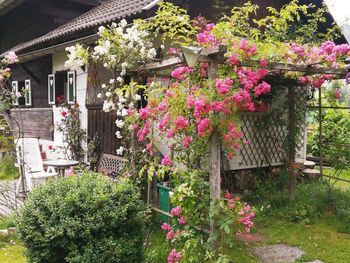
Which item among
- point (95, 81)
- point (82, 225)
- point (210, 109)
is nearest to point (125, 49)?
point (210, 109)

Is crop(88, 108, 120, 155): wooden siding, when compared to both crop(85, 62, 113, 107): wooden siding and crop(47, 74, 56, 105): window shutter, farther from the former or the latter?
crop(47, 74, 56, 105): window shutter

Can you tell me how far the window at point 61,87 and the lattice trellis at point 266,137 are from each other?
3905 millimetres

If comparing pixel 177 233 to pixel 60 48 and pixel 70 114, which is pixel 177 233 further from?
pixel 60 48

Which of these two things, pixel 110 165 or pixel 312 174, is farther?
pixel 312 174

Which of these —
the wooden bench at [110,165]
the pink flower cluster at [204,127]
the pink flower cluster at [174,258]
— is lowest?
the pink flower cluster at [174,258]

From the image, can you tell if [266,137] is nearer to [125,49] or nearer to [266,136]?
[266,136]

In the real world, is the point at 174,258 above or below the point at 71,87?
below

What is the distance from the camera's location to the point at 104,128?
21.5 feet

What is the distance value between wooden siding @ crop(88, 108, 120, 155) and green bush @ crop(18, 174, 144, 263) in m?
2.42

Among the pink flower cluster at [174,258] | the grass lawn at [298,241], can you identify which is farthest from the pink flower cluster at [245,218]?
the grass lawn at [298,241]

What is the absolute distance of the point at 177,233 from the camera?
3.65 m

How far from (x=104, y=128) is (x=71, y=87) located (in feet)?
7.22

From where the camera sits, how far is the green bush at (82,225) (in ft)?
11.1

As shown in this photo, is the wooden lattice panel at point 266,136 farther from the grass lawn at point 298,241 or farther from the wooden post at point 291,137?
the grass lawn at point 298,241
